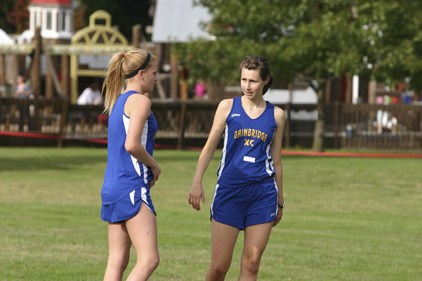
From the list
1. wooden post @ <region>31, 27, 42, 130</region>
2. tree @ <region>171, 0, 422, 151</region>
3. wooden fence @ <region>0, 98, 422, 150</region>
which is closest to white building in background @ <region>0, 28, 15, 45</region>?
wooden post @ <region>31, 27, 42, 130</region>

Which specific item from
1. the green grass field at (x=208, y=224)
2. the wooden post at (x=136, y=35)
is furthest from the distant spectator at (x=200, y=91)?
the green grass field at (x=208, y=224)

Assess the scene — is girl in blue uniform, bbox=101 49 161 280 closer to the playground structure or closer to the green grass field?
the green grass field

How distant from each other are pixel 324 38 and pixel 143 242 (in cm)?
2826

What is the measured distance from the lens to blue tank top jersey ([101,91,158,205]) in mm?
8312

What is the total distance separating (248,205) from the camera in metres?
9.05

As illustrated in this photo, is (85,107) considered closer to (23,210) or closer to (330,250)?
(23,210)

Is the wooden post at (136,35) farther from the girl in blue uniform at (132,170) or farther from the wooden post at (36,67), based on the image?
the girl in blue uniform at (132,170)

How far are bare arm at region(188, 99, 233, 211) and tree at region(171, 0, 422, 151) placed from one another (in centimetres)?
2693

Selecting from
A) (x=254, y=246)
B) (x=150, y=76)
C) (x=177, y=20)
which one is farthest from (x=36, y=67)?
(x=150, y=76)

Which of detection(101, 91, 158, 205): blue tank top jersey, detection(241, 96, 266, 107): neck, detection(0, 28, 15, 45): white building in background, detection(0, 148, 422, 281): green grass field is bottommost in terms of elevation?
detection(0, 148, 422, 281): green grass field

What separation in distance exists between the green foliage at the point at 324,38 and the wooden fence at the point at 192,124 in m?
1.69

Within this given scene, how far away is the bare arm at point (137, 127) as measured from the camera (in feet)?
26.9

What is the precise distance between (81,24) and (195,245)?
60.9 metres

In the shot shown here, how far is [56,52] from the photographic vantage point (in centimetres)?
4847
